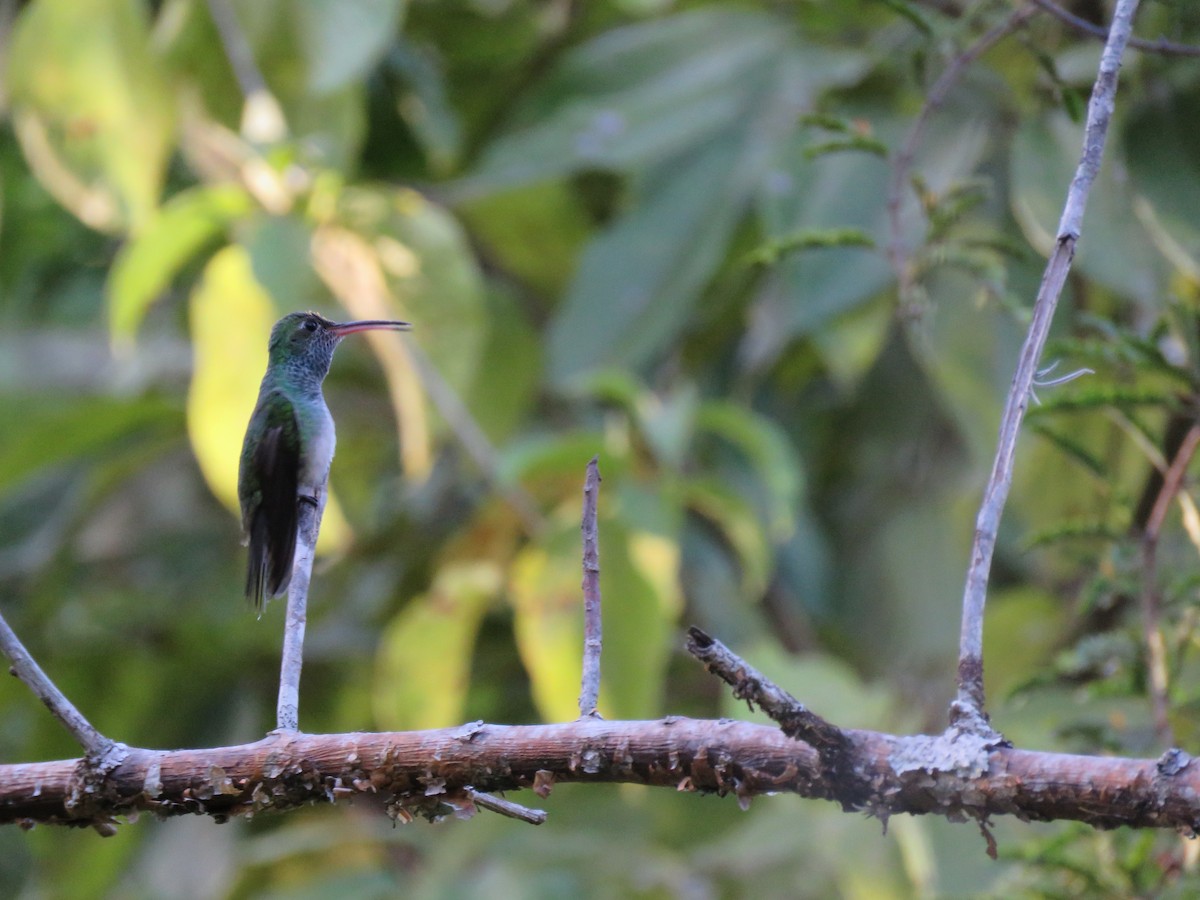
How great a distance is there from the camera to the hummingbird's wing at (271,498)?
0.99m

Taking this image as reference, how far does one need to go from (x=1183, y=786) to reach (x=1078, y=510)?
5.84 feet

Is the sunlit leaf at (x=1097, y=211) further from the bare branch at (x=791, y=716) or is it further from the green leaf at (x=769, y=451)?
the bare branch at (x=791, y=716)

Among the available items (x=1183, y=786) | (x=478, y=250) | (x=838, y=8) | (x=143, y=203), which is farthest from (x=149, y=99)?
(x=1183, y=786)

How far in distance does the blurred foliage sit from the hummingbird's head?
0.54 m

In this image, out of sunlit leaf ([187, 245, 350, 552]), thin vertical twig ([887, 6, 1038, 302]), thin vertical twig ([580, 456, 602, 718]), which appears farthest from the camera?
sunlit leaf ([187, 245, 350, 552])

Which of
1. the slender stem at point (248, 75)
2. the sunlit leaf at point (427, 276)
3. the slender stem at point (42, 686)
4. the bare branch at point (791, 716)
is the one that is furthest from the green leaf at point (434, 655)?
the bare branch at point (791, 716)

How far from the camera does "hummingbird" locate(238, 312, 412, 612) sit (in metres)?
1.00

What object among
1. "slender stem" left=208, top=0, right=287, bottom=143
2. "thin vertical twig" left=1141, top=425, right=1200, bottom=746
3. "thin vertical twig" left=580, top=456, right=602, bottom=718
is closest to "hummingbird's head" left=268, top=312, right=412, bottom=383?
"thin vertical twig" left=580, top=456, right=602, bottom=718

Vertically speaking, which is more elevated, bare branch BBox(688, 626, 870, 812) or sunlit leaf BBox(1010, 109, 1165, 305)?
sunlit leaf BBox(1010, 109, 1165, 305)

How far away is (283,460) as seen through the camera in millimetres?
1045

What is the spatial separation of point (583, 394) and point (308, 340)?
6.89ft

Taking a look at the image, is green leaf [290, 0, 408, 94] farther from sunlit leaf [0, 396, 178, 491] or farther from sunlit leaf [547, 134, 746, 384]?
sunlit leaf [0, 396, 178, 491]

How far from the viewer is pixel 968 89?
2492 mm

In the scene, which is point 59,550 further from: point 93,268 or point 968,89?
point 968,89
